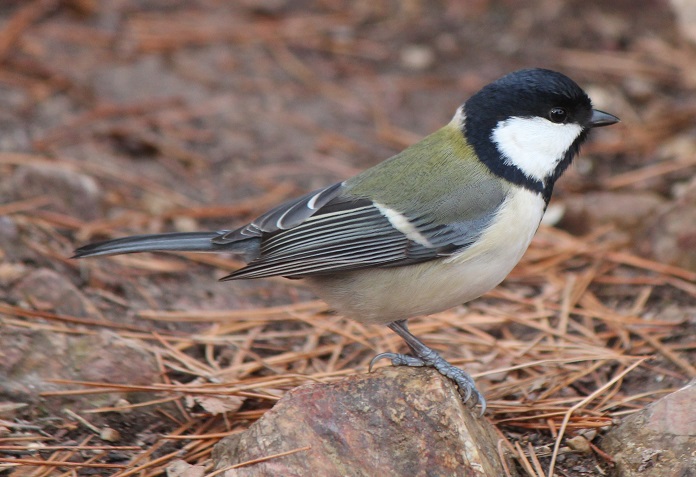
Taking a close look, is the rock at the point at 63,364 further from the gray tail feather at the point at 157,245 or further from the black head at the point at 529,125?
the black head at the point at 529,125

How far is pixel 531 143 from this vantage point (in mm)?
2607

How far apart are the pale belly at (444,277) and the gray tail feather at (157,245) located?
45 centimetres

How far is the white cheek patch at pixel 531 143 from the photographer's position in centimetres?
259

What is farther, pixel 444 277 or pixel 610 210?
pixel 610 210

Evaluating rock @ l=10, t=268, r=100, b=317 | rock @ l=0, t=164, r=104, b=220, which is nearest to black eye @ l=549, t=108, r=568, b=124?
rock @ l=10, t=268, r=100, b=317

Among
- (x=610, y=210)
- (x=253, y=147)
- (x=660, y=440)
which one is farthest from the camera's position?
(x=253, y=147)

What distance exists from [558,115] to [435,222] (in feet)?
1.80

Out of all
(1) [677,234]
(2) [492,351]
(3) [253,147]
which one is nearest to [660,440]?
(2) [492,351]

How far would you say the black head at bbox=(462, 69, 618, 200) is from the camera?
8.48ft

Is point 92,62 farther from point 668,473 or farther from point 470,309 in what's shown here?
point 668,473

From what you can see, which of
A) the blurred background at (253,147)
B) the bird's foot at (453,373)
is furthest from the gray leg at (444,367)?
the blurred background at (253,147)

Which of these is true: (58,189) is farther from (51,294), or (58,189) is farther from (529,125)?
(529,125)

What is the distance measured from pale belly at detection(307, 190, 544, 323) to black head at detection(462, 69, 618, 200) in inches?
3.4

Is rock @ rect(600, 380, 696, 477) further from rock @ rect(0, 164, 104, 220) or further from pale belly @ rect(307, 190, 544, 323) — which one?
rock @ rect(0, 164, 104, 220)
